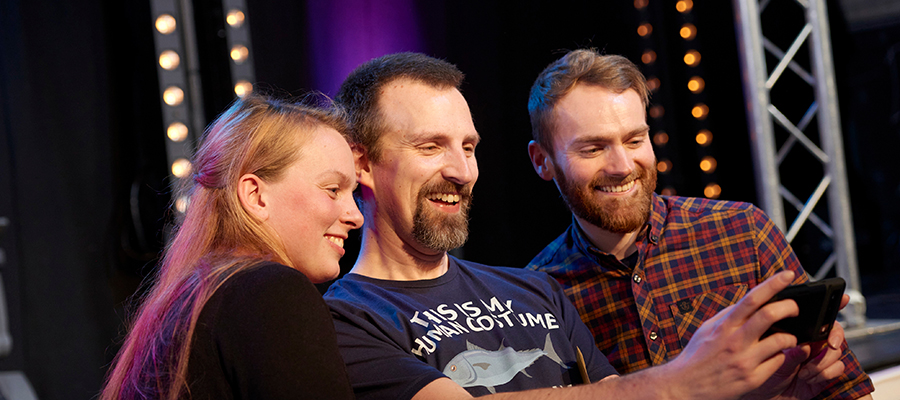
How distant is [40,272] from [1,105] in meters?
0.59

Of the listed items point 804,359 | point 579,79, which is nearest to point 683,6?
point 579,79

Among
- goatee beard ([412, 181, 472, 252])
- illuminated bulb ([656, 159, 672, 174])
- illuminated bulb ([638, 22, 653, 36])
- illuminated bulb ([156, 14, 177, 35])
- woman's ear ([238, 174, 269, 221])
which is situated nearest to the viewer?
woman's ear ([238, 174, 269, 221])

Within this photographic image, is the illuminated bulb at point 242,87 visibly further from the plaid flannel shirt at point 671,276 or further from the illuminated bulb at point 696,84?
the illuminated bulb at point 696,84

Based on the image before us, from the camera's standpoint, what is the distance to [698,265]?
6.51 ft

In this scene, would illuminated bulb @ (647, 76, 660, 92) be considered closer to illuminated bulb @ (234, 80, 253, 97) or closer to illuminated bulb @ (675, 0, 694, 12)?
illuminated bulb @ (675, 0, 694, 12)

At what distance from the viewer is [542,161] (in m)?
2.21

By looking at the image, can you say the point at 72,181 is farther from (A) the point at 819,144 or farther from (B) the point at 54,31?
(A) the point at 819,144

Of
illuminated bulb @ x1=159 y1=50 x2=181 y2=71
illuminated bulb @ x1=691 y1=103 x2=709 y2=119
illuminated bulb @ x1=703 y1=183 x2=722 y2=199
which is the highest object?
illuminated bulb @ x1=159 y1=50 x2=181 y2=71

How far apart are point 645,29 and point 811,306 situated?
8.55 ft

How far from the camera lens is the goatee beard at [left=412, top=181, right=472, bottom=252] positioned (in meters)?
1.74

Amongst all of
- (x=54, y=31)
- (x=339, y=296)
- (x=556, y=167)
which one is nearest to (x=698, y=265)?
(x=556, y=167)

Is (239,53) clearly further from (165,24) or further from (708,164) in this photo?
(708,164)

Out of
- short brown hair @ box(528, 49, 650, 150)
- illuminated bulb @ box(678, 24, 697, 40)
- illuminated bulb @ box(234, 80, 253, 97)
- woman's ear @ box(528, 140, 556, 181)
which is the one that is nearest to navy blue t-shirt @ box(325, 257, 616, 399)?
woman's ear @ box(528, 140, 556, 181)

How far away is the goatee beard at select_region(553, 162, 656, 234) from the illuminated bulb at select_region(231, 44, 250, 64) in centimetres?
129
